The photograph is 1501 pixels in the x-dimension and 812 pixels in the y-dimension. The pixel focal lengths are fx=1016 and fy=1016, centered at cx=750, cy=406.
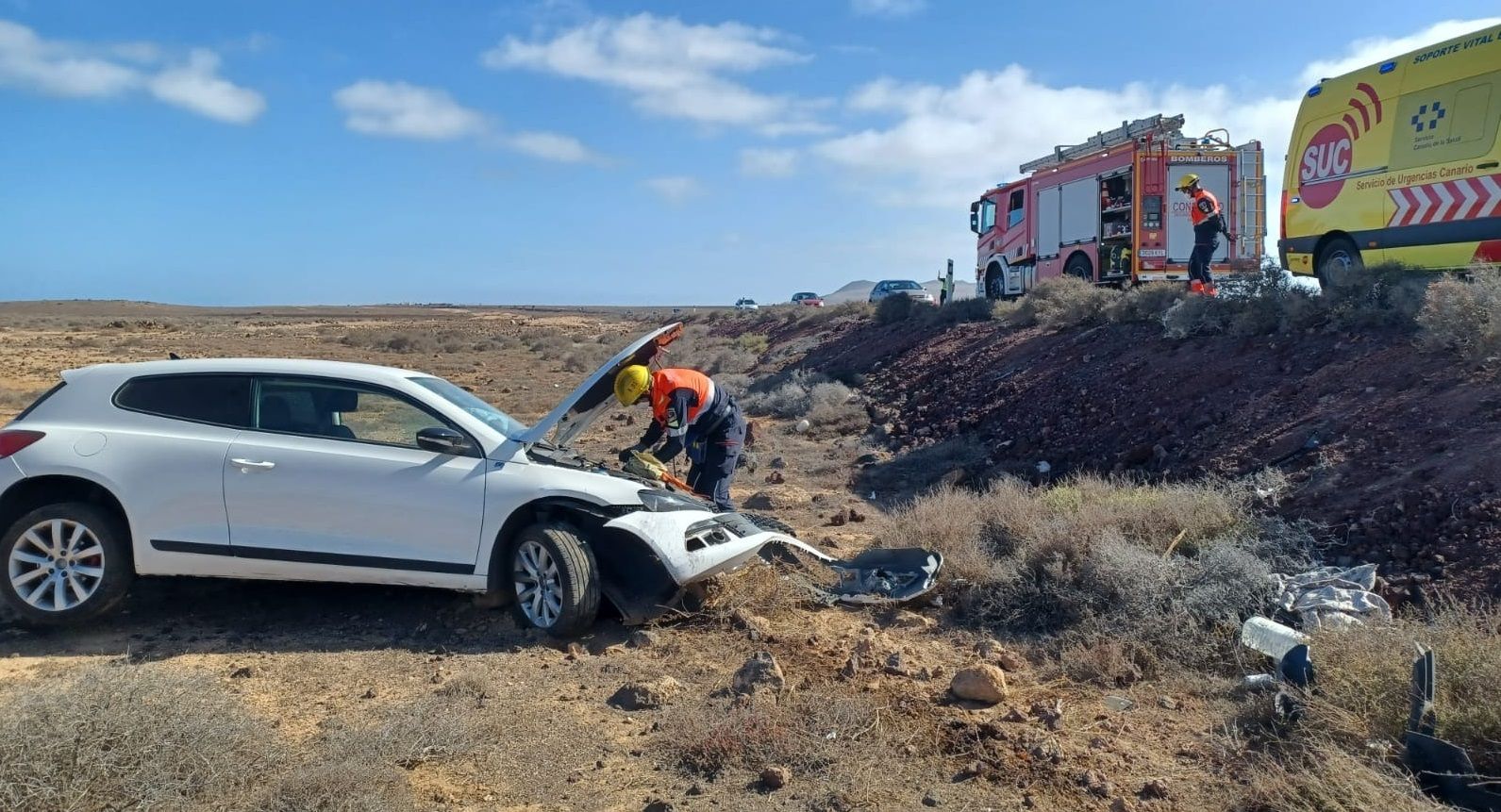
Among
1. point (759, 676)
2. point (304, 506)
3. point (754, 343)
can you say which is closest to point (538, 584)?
point (304, 506)

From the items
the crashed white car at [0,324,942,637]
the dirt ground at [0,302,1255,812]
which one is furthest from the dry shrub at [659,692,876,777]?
the crashed white car at [0,324,942,637]

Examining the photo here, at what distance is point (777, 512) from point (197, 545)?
5276mm

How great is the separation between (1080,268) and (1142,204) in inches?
81.0

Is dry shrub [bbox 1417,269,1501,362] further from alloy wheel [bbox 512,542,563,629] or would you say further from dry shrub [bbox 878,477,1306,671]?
alloy wheel [bbox 512,542,563,629]

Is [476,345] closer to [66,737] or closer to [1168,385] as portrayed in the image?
[1168,385]

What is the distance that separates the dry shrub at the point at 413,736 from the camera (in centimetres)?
397

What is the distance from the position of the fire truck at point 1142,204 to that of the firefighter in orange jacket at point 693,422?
12780 mm

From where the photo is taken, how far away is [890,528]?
759cm

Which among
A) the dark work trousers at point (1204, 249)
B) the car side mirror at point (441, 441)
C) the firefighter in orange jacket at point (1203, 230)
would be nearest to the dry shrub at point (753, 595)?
the car side mirror at point (441, 441)

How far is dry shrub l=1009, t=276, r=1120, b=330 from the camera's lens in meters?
15.2

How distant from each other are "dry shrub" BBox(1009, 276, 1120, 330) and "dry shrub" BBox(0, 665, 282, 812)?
1335 centimetres

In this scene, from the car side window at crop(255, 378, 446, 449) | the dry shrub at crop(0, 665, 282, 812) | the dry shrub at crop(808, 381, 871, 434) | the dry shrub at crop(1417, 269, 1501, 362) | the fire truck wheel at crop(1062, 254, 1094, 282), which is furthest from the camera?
the fire truck wheel at crop(1062, 254, 1094, 282)

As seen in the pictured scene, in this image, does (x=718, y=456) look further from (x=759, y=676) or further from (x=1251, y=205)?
(x=1251, y=205)

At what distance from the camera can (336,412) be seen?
572cm
